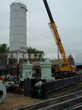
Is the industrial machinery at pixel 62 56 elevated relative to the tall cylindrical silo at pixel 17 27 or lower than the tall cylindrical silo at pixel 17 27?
lower

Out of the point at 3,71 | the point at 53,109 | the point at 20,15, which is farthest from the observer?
the point at 3,71

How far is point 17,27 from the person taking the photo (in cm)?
4069

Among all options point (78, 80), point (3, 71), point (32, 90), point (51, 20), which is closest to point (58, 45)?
point (51, 20)

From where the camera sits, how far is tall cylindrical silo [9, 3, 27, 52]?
4069cm

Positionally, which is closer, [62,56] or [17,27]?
[62,56]

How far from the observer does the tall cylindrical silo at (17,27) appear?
133ft

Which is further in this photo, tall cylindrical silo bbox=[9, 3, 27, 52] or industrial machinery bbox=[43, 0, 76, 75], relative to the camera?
tall cylindrical silo bbox=[9, 3, 27, 52]

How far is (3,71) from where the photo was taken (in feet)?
161

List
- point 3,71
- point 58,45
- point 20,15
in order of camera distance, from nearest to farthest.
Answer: point 58,45
point 20,15
point 3,71

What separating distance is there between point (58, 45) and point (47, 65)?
553cm

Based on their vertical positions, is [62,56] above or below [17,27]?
below

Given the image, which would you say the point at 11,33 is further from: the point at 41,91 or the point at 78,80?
the point at 41,91

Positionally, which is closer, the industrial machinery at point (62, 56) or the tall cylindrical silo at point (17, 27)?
the industrial machinery at point (62, 56)

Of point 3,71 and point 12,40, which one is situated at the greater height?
point 12,40
